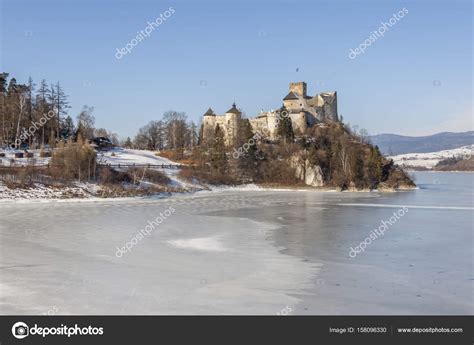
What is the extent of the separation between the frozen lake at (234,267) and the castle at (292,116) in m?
58.5

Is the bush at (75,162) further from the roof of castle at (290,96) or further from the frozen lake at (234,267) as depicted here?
the roof of castle at (290,96)

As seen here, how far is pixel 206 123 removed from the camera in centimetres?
8625

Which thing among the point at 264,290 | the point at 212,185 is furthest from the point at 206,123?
the point at 264,290

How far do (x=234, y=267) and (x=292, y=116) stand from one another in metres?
70.4

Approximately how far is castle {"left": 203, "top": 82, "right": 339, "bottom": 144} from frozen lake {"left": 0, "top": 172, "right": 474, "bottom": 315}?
58.5 meters

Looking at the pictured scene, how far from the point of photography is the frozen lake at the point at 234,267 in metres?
8.34

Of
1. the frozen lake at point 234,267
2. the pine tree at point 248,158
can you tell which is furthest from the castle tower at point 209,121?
the frozen lake at point 234,267

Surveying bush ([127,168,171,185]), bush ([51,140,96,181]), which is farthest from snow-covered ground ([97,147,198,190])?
bush ([51,140,96,181])

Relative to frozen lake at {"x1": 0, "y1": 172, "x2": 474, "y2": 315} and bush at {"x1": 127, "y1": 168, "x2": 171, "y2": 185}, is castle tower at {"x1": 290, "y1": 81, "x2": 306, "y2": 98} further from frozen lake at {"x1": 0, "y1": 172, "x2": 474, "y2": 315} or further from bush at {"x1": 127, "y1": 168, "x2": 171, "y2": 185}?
frozen lake at {"x1": 0, "y1": 172, "x2": 474, "y2": 315}

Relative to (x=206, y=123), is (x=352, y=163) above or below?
below

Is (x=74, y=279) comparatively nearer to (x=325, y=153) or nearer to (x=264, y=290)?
(x=264, y=290)

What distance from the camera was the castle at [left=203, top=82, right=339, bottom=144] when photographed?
262 feet

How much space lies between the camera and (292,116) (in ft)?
263
